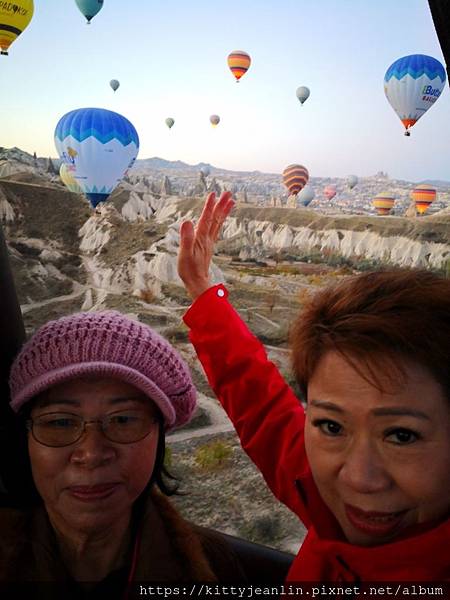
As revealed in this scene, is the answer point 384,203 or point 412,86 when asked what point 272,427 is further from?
point 384,203

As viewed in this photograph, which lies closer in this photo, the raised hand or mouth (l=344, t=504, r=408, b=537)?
mouth (l=344, t=504, r=408, b=537)

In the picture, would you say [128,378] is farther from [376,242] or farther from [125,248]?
[376,242]

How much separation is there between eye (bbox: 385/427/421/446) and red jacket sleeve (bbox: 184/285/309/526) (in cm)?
27

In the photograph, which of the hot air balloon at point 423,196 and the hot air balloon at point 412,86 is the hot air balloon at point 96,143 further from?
the hot air balloon at point 423,196

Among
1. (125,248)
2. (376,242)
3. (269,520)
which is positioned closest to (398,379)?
(269,520)

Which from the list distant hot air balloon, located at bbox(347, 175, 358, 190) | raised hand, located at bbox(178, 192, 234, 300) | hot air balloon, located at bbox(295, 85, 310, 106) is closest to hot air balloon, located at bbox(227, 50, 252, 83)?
hot air balloon, located at bbox(295, 85, 310, 106)

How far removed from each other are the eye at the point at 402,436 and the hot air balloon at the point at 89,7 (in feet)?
52.3

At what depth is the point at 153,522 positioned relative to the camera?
831 mm

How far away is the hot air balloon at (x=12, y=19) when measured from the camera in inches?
457

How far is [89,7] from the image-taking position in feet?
46.4

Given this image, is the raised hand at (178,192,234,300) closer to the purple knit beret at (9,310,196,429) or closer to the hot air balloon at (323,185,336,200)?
the purple knit beret at (9,310,196,429)

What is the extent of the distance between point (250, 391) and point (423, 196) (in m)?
20.8

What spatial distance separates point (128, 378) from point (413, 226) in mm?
21170

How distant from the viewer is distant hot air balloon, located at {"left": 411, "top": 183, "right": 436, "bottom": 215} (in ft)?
66.3
